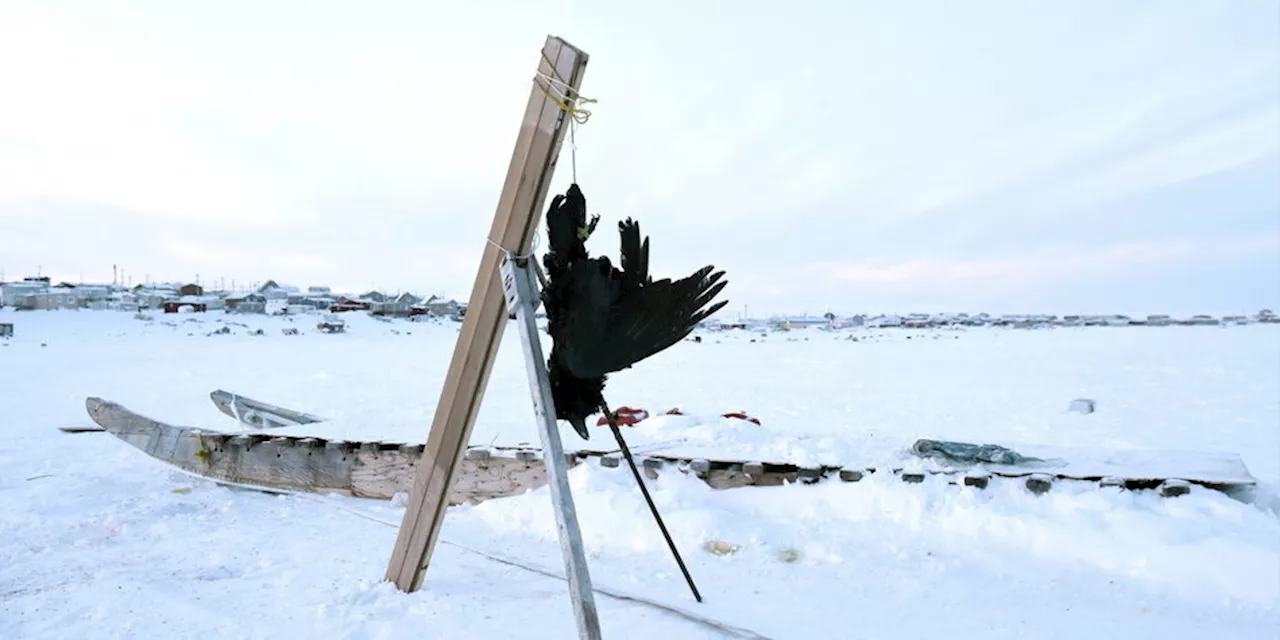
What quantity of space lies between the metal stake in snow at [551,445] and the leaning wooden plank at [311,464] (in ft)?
6.69

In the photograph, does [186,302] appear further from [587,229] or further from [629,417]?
[587,229]

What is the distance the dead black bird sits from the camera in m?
2.27

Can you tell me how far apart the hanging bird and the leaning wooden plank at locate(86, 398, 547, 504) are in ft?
6.89

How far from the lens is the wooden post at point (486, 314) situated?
243cm

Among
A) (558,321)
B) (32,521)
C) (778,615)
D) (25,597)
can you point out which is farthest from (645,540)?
(32,521)

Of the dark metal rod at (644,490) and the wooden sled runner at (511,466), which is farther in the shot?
the wooden sled runner at (511,466)

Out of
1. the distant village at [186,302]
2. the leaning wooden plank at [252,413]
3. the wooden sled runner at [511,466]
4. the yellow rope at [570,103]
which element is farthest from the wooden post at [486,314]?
the distant village at [186,302]

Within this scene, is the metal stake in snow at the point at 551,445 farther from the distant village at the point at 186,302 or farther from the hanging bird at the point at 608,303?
the distant village at the point at 186,302

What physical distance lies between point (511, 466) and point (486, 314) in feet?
6.13

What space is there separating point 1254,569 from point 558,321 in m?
3.36

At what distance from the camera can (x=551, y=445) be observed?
86.6 inches

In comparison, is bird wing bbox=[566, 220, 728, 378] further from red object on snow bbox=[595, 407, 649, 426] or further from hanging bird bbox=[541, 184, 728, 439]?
red object on snow bbox=[595, 407, 649, 426]

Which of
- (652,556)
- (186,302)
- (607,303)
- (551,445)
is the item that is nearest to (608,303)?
(607,303)

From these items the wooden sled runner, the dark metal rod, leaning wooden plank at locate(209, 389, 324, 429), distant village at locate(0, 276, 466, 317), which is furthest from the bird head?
distant village at locate(0, 276, 466, 317)
